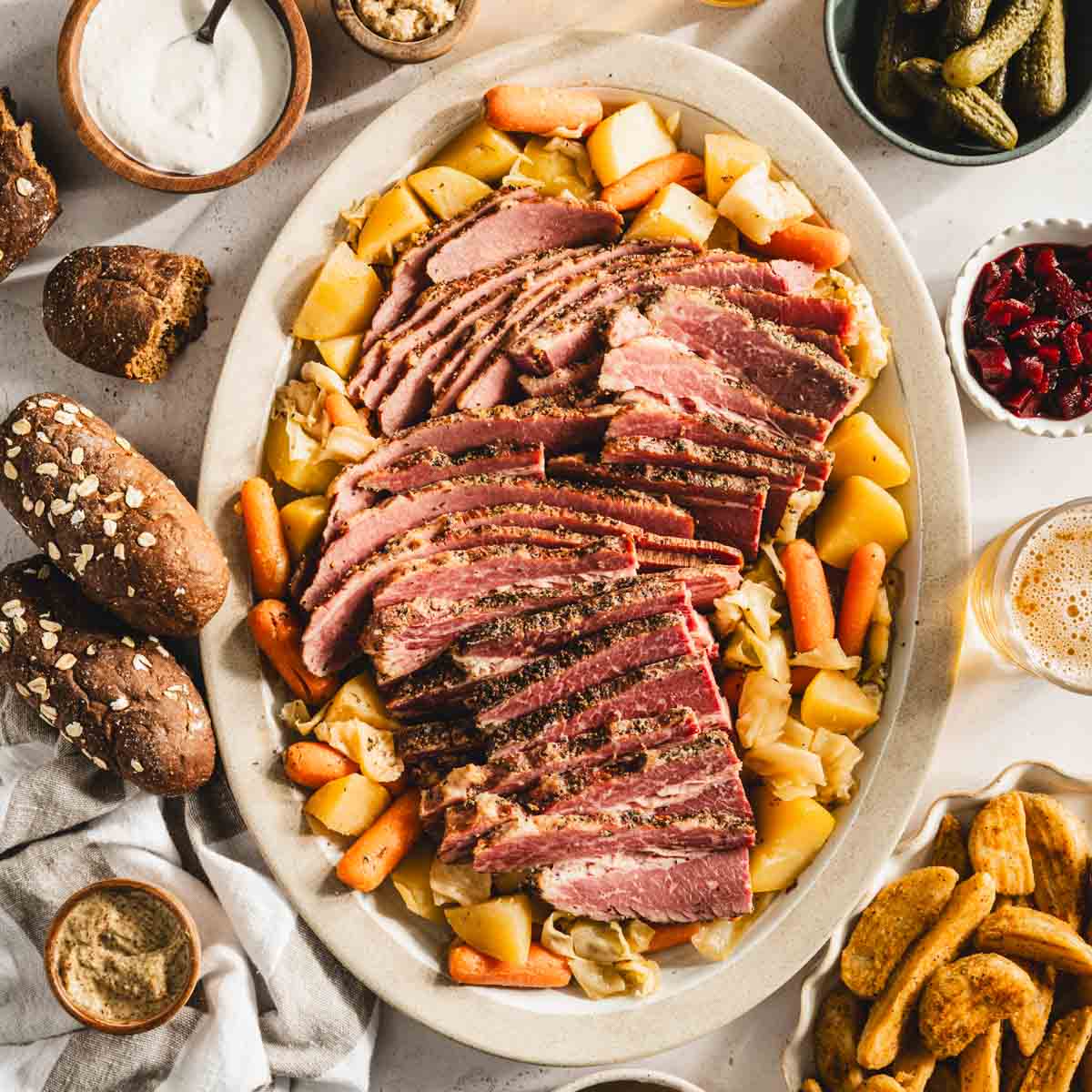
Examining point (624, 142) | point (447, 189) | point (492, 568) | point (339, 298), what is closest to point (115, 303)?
point (339, 298)

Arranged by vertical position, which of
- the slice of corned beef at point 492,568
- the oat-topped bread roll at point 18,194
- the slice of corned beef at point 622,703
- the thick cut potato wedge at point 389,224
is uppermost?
the oat-topped bread roll at point 18,194

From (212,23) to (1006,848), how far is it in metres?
3.45

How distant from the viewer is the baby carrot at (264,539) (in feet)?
11.6

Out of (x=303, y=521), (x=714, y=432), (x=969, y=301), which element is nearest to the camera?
(x=714, y=432)

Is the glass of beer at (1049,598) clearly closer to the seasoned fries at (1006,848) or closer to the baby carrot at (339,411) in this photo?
the seasoned fries at (1006,848)

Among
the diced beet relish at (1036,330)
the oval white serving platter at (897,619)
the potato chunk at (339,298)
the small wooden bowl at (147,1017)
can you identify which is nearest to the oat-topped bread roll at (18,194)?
the oval white serving platter at (897,619)

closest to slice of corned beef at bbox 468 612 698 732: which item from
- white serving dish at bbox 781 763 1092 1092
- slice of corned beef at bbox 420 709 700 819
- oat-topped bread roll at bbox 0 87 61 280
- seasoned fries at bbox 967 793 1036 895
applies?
slice of corned beef at bbox 420 709 700 819

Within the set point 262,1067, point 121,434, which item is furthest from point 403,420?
point 262,1067

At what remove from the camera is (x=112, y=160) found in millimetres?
3496

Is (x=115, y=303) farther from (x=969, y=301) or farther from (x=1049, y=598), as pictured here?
(x=1049, y=598)

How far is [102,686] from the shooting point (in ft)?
11.4

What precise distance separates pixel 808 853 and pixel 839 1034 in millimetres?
592

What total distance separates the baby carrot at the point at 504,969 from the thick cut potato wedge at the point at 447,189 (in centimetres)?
225

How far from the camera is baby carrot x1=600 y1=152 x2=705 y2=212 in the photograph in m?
3.66
